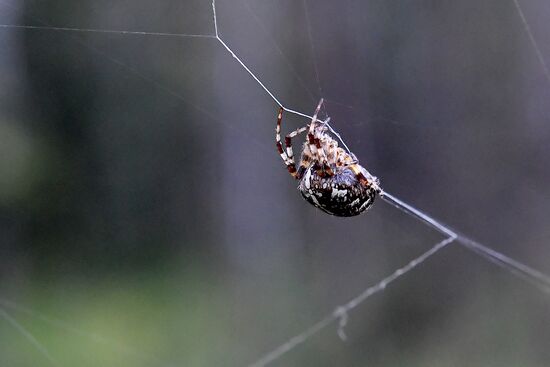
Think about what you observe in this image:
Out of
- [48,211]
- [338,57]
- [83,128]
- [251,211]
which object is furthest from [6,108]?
[338,57]

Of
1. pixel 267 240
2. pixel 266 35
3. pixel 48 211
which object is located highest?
pixel 266 35

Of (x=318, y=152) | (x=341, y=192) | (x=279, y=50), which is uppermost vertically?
(x=279, y=50)

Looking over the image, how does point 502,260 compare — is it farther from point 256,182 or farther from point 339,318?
point 256,182

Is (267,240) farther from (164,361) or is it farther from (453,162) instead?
(453,162)

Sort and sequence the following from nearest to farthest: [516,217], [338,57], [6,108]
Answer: [516,217], [338,57], [6,108]

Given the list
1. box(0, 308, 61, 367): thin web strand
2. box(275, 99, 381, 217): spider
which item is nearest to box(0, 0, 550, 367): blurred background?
box(0, 308, 61, 367): thin web strand

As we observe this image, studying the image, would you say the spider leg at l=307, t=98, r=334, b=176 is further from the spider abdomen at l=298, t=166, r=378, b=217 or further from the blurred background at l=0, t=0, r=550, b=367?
the blurred background at l=0, t=0, r=550, b=367

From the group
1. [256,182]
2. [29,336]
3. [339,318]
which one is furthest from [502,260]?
[29,336]

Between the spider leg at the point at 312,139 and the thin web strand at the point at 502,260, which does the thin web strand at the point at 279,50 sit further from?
the spider leg at the point at 312,139
